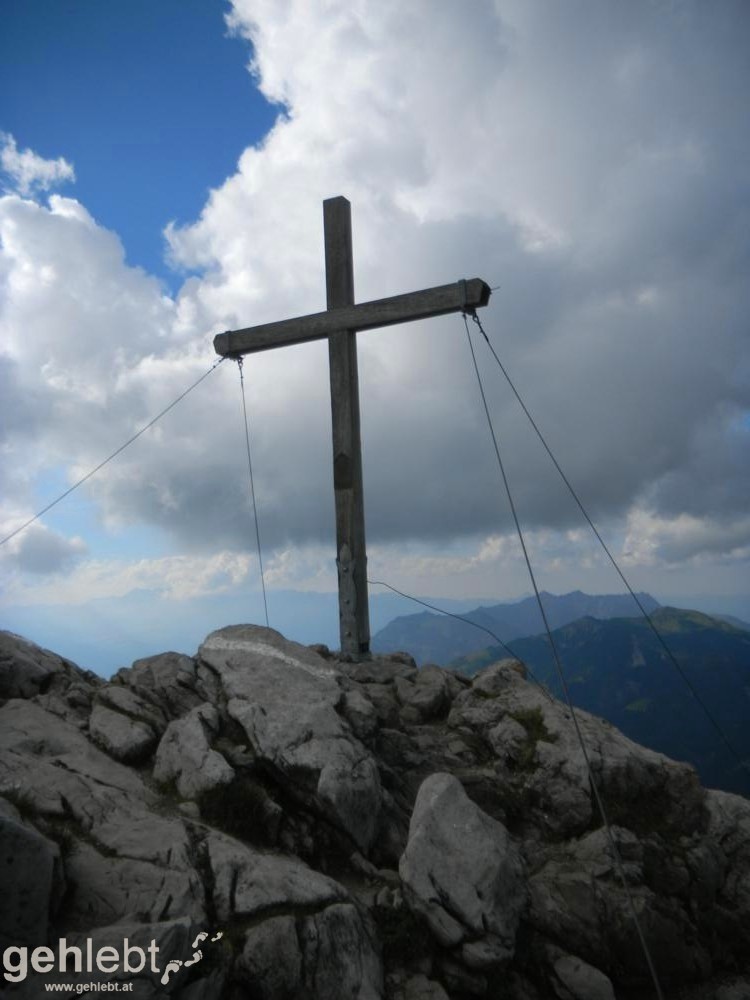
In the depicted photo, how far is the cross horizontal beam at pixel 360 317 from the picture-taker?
12.5 meters

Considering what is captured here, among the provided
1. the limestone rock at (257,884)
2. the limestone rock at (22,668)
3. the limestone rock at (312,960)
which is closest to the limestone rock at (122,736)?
the limestone rock at (22,668)

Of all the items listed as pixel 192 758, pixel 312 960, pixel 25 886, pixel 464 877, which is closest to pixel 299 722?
pixel 192 758

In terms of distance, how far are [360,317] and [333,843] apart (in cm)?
1019

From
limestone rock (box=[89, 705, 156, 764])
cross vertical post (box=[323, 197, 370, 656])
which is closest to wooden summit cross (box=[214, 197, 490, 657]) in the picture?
cross vertical post (box=[323, 197, 370, 656])

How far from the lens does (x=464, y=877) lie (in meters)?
7.12

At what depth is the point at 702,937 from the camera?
7.93 meters

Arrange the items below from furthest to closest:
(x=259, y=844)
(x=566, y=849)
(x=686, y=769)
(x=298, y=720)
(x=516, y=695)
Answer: (x=516, y=695), (x=686, y=769), (x=298, y=720), (x=566, y=849), (x=259, y=844)

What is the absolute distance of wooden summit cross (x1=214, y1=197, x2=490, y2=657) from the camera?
12852 mm

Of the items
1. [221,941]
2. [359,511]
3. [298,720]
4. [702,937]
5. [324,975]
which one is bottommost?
[702,937]

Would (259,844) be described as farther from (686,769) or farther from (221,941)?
(686,769)

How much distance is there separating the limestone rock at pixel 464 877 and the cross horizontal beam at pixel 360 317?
363 inches

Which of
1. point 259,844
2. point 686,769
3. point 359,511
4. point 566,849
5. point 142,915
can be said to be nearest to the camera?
point 142,915

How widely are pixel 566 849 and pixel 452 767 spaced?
2.09m

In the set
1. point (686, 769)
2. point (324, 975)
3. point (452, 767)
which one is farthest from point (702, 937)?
point (324, 975)
